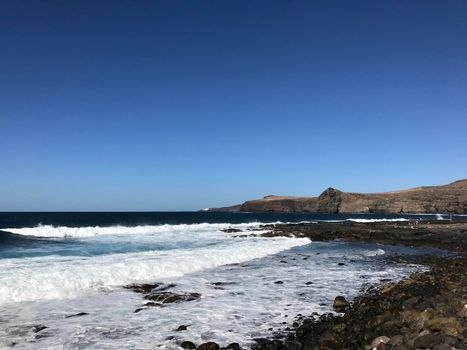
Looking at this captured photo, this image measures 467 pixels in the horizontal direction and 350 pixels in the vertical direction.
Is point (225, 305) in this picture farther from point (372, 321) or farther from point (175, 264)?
point (175, 264)

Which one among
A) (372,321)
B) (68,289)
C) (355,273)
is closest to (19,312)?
(68,289)

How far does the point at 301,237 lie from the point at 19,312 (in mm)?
27620

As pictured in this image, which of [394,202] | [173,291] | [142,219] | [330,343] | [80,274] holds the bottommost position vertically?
[173,291]

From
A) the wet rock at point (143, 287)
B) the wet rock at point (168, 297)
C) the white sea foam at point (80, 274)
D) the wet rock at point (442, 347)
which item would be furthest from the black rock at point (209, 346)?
the white sea foam at point (80, 274)

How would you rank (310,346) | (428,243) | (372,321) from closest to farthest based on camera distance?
(310,346), (372,321), (428,243)

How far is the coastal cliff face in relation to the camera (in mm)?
128375

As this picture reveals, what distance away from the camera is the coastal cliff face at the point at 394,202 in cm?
12838

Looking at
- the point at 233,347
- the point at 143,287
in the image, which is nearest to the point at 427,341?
the point at 233,347

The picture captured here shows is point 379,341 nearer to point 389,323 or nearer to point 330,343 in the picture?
point 330,343

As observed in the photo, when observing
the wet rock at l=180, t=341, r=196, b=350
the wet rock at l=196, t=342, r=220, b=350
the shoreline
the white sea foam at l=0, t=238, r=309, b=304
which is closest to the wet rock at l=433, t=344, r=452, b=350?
the shoreline

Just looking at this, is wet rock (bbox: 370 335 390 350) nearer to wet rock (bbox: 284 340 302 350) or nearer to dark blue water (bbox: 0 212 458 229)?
wet rock (bbox: 284 340 302 350)

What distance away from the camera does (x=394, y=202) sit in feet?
443

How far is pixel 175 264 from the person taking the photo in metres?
18.2

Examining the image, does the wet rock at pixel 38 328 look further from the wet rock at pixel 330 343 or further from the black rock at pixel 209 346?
the wet rock at pixel 330 343
